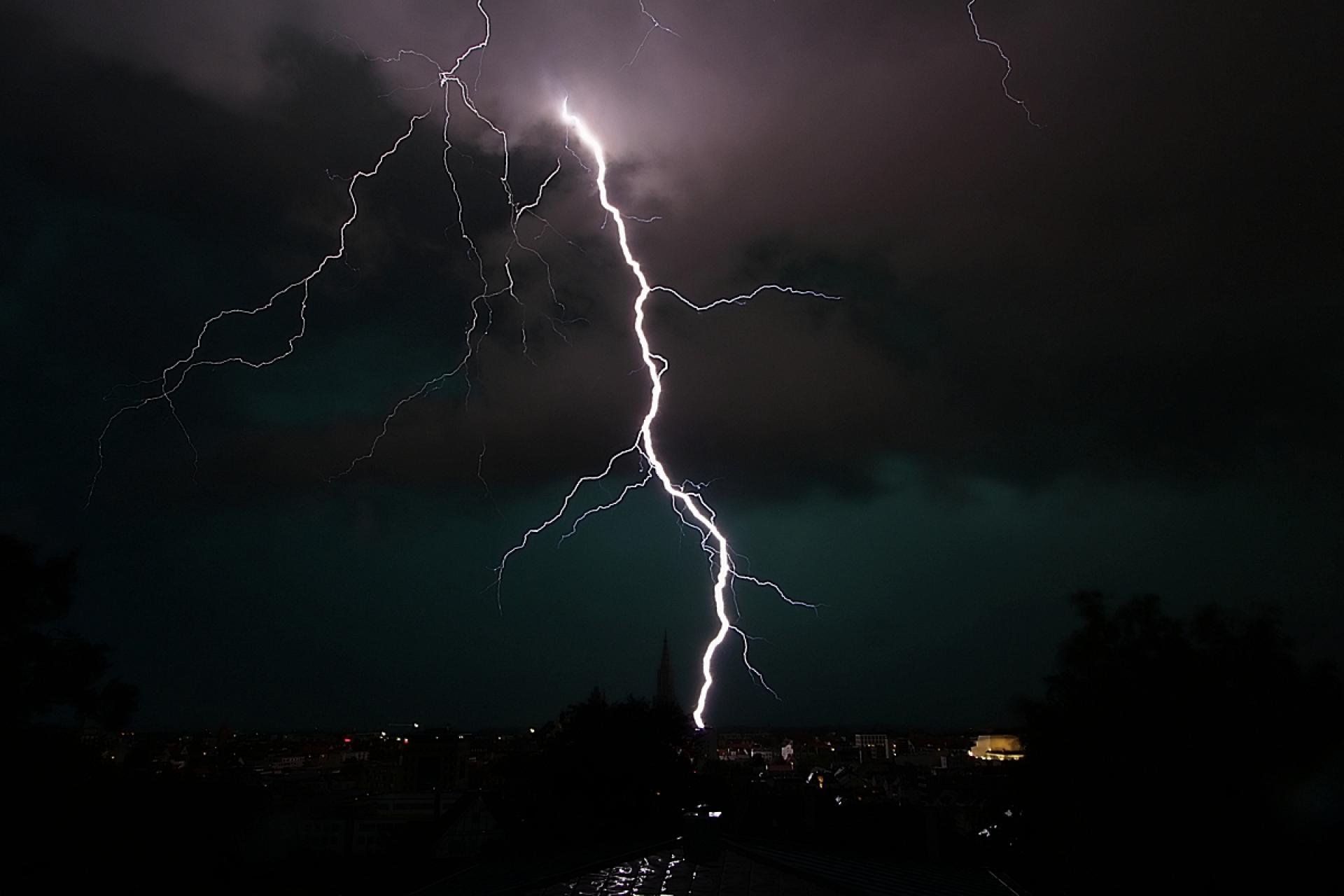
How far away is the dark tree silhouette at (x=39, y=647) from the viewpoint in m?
10.1

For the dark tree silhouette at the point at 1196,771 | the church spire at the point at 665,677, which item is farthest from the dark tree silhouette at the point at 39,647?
the church spire at the point at 665,677

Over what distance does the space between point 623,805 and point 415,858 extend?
683 cm

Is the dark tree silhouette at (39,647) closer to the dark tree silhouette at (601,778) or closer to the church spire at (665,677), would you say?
the dark tree silhouette at (601,778)

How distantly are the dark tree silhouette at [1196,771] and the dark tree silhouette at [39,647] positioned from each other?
41.2 feet

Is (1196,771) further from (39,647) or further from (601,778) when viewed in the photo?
(39,647)

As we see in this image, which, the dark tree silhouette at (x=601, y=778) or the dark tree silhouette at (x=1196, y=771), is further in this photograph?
the dark tree silhouette at (x=601, y=778)

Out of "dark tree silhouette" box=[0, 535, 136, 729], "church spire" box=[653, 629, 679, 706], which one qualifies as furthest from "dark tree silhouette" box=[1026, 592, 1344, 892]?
"church spire" box=[653, 629, 679, 706]

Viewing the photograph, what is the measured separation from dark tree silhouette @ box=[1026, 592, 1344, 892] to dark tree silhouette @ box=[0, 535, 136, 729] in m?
12.6

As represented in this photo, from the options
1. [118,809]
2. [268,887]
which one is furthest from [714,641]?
[268,887]

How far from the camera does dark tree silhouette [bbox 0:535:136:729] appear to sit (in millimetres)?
10055

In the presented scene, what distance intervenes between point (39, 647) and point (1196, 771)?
13.5m

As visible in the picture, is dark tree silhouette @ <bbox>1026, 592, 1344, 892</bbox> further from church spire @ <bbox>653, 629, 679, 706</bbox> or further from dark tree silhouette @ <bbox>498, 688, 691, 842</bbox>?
church spire @ <bbox>653, 629, 679, 706</bbox>

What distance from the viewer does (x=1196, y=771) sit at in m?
8.52

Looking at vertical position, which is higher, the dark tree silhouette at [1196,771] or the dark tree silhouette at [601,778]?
the dark tree silhouette at [1196,771]
